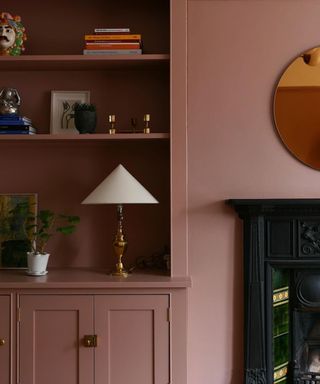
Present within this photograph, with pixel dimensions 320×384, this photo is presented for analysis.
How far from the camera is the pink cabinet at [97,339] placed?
2391 mm

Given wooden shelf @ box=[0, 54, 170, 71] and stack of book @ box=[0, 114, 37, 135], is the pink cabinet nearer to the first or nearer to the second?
stack of book @ box=[0, 114, 37, 135]

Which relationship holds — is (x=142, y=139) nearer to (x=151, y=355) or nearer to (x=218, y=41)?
(x=218, y=41)

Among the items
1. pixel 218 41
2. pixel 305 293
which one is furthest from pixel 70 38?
pixel 305 293

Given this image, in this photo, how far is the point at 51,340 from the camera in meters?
2.40

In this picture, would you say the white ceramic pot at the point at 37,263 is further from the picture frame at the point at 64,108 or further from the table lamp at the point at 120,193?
the picture frame at the point at 64,108

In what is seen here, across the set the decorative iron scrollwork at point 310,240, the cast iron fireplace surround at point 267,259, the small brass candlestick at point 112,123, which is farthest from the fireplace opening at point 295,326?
the small brass candlestick at point 112,123

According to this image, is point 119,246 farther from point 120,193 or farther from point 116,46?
point 116,46

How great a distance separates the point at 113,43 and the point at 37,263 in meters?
1.18

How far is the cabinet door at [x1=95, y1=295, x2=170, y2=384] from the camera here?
2.39m

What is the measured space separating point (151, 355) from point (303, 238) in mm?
952

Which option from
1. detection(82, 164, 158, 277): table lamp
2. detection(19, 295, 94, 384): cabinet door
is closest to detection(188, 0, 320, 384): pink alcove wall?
detection(82, 164, 158, 277): table lamp

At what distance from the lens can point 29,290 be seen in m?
2.39

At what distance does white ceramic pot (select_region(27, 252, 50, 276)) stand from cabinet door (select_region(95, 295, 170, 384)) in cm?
35

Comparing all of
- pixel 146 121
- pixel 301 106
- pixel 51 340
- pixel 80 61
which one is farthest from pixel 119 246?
pixel 301 106
